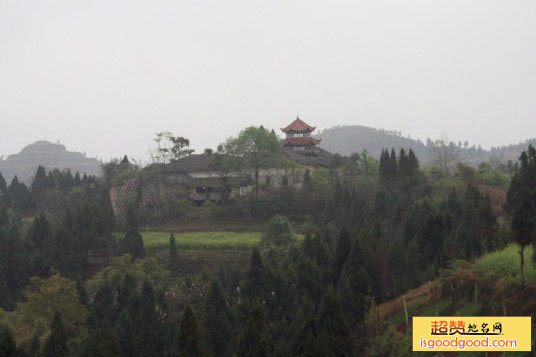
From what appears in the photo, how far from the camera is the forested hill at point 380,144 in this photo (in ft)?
436

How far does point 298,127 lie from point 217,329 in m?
34.8

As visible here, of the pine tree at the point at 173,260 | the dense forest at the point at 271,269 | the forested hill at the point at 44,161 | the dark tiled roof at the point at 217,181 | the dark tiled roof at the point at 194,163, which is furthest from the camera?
the forested hill at the point at 44,161

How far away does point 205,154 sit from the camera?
4159 cm

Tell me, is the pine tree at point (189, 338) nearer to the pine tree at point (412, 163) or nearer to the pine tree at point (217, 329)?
the pine tree at point (217, 329)

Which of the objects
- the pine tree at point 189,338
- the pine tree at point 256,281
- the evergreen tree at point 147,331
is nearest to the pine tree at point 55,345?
the evergreen tree at point 147,331

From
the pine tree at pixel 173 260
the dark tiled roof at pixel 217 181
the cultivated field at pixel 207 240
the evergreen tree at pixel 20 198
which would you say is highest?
the dark tiled roof at pixel 217 181

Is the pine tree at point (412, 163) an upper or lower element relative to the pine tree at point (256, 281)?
upper

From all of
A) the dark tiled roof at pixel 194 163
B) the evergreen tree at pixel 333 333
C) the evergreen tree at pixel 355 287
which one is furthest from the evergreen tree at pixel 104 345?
the dark tiled roof at pixel 194 163

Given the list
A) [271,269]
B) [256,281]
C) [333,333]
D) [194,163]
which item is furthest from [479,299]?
[194,163]

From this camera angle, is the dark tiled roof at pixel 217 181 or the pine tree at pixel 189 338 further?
the dark tiled roof at pixel 217 181

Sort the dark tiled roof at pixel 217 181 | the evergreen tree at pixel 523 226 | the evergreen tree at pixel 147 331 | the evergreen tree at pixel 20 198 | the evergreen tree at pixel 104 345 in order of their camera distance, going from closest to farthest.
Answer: the evergreen tree at pixel 523 226 < the evergreen tree at pixel 104 345 < the evergreen tree at pixel 147 331 < the dark tiled roof at pixel 217 181 < the evergreen tree at pixel 20 198

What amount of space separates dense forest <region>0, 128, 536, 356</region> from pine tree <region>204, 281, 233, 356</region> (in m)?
0.03

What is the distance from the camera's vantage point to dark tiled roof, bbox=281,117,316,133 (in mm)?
48281

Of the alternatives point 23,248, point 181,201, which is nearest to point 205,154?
point 181,201
